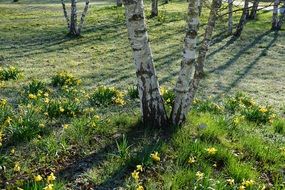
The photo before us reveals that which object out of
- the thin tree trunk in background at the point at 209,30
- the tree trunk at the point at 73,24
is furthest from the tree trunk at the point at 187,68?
the tree trunk at the point at 73,24

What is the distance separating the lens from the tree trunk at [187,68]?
7.18 meters

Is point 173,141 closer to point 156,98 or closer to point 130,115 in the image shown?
point 156,98

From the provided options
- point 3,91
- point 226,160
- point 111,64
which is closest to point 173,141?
point 226,160

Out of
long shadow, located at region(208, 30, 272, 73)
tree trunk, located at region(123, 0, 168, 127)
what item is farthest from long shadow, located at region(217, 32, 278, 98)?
tree trunk, located at region(123, 0, 168, 127)

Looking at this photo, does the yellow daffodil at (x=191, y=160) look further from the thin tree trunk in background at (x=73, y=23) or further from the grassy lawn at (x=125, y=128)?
the thin tree trunk in background at (x=73, y=23)

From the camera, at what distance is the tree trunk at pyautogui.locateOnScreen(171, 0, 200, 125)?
283 inches

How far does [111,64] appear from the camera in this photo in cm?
1534

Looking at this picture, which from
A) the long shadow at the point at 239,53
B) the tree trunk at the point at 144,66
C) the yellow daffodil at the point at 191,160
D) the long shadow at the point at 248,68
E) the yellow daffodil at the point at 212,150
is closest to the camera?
the yellow daffodil at the point at 191,160

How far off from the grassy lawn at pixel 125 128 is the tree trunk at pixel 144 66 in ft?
1.11

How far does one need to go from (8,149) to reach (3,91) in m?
4.35

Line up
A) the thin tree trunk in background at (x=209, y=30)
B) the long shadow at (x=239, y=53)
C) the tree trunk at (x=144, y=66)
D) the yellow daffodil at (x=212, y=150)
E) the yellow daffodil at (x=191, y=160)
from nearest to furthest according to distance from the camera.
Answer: the yellow daffodil at (x=191, y=160) < the yellow daffodil at (x=212, y=150) < the tree trunk at (x=144, y=66) < the thin tree trunk in background at (x=209, y=30) < the long shadow at (x=239, y=53)

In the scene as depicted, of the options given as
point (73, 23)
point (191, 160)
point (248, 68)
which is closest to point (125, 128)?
point (191, 160)

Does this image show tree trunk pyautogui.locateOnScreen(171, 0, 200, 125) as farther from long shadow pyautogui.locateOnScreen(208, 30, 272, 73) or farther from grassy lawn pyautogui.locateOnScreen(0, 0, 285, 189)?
long shadow pyautogui.locateOnScreen(208, 30, 272, 73)

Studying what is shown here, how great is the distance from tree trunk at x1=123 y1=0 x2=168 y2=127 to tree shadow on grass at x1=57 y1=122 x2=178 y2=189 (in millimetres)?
270
